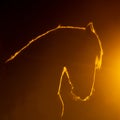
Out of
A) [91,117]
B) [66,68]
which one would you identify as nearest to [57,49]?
[66,68]

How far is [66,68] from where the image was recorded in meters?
4.04

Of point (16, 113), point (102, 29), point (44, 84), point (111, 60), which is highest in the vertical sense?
point (102, 29)

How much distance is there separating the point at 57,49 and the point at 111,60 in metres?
0.55

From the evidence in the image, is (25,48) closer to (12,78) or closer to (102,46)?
(12,78)

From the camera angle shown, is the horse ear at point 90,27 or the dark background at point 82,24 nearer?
the dark background at point 82,24

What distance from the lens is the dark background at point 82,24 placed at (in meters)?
3.91

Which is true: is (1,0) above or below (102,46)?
above

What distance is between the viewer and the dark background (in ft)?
12.8

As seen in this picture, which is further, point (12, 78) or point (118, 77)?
point (118, 77)

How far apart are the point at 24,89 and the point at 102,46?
0.87 metres

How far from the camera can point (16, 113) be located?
393 centimetres

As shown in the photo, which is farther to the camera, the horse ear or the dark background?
the horse ear

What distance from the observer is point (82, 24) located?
4.04m

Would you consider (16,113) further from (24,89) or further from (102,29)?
(102,29)
